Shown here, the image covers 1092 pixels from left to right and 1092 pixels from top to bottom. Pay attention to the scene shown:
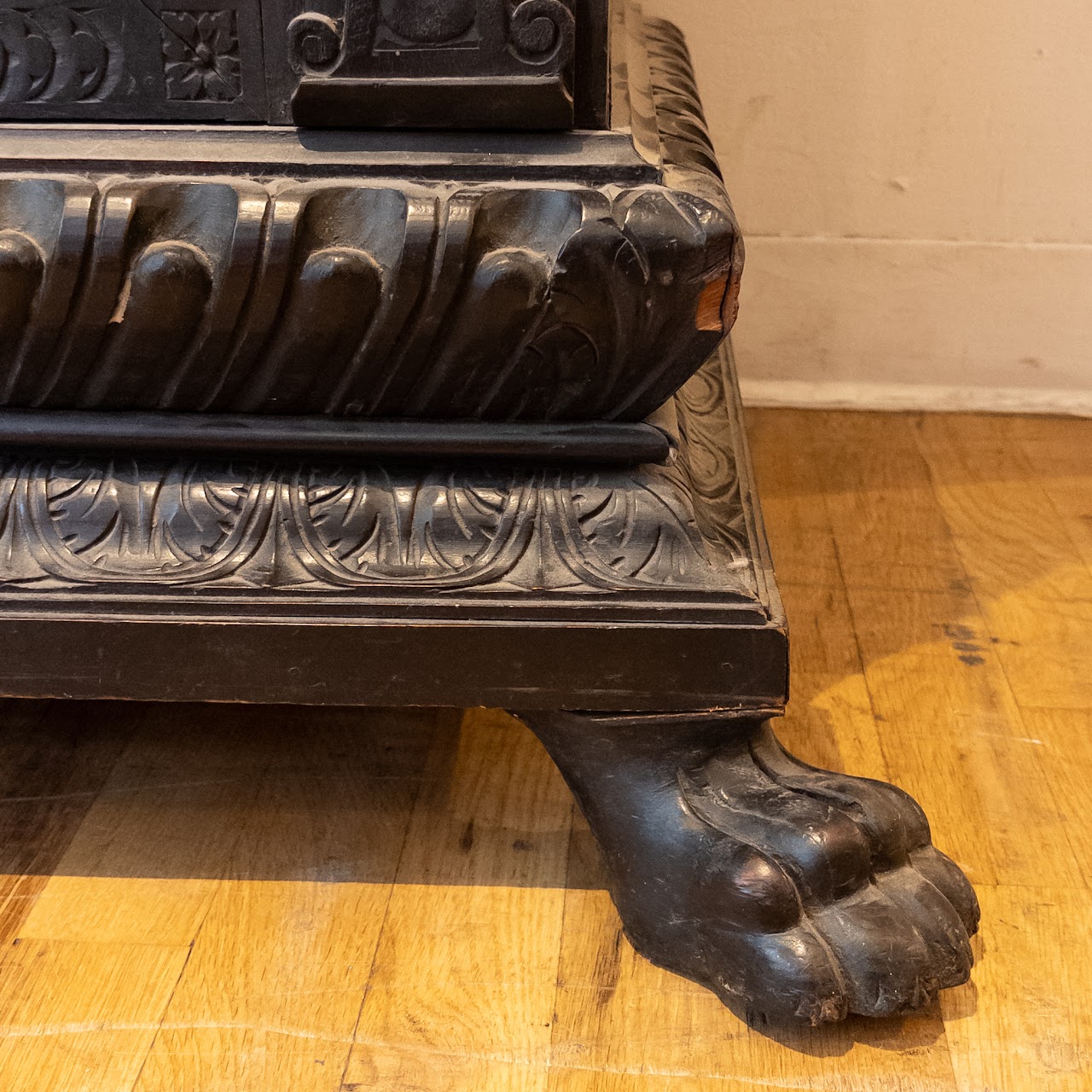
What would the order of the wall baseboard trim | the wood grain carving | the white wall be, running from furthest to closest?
the wall baseboard trim < the white wall < the wood grain carving

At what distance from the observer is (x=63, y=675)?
2.86 feet

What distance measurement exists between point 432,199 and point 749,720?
39 centimetres

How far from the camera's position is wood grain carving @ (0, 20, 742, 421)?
0.79m

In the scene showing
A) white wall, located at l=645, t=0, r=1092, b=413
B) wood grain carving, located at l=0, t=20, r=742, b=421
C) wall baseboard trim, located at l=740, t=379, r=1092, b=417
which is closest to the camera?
wood grain carving, located at l=0, t=20, r=742, b=421

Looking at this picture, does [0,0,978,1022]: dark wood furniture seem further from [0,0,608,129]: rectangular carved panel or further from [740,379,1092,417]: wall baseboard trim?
[740,379,1092,417]: wall baseboard trim

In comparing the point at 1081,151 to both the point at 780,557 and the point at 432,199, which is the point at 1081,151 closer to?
the point at 780,557

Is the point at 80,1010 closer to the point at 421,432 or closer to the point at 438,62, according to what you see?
the point at 421,432

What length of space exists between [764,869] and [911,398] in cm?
114

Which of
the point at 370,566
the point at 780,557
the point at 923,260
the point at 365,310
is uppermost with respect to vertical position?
the point at 365,310

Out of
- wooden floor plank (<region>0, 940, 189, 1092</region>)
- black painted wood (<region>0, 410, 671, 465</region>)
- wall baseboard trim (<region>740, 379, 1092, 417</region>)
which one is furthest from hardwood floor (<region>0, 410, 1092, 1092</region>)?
wall baseboard trim (<region>740, 379, 1092, 417</region>)

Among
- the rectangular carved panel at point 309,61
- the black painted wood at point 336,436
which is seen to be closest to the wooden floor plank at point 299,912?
the black painted wood at point 336,436

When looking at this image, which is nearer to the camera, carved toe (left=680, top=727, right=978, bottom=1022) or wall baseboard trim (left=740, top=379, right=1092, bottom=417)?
carved toe (left=680, top=727, right=978, bottom=1022)

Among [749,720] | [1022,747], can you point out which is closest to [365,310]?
[749,720]

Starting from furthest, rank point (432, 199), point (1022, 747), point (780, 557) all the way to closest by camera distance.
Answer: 1. point (780, 557)
2. point (1022, 747)
3. point (432, 199)
